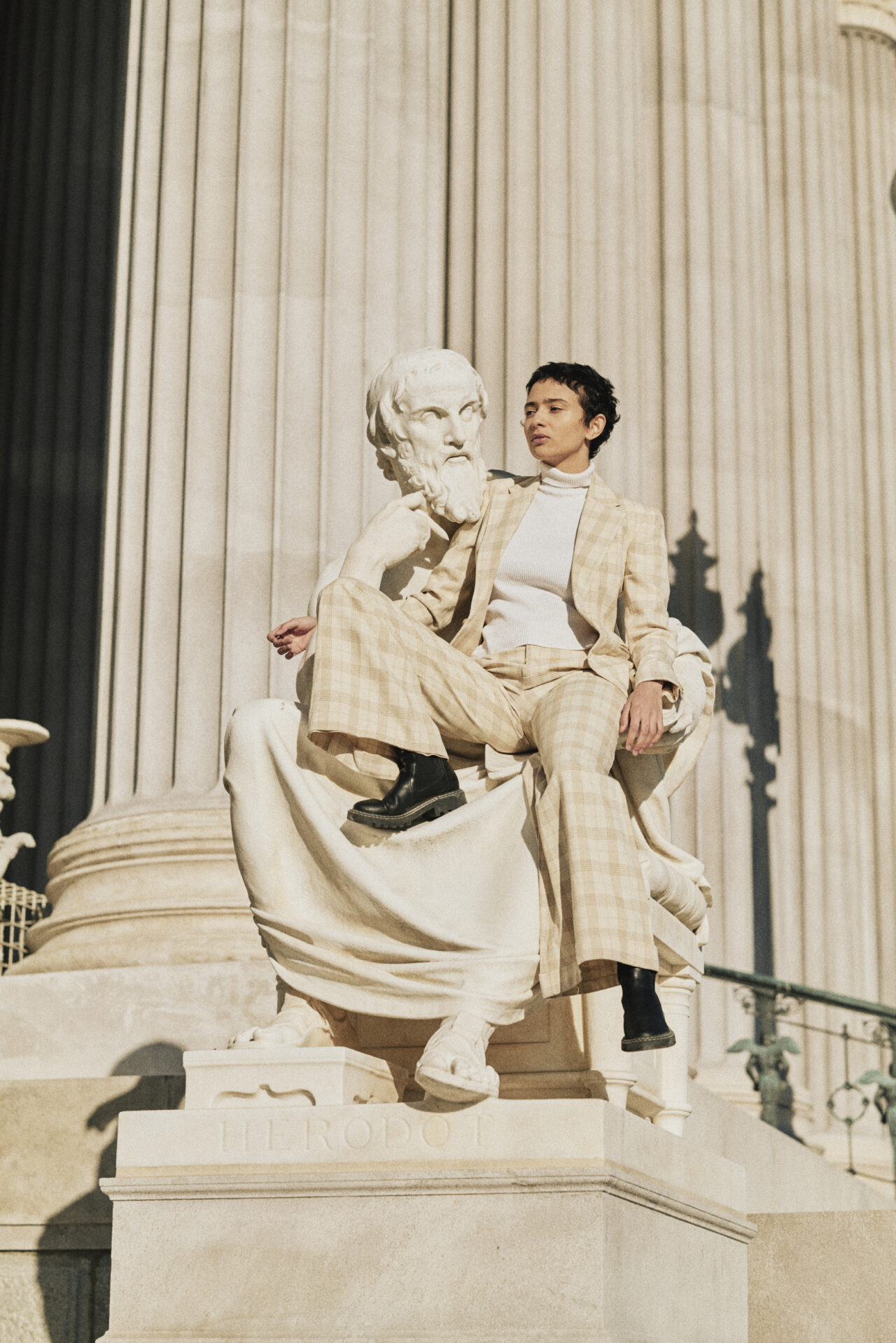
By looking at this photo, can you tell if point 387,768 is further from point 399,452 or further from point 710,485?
point 710,485

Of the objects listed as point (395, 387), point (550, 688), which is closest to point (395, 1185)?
point (550, 688)

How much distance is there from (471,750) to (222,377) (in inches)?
164

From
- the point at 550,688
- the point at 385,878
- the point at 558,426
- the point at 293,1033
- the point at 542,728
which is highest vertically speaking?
the point at 558,426

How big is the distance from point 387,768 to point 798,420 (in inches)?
526

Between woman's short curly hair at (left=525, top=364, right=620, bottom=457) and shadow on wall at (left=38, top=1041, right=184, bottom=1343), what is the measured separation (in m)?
2.59

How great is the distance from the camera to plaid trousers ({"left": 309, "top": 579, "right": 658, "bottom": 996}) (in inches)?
206

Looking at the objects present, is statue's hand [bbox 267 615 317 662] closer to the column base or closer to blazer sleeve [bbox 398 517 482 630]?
blazer sleeve [bbox 398 517 482 630]

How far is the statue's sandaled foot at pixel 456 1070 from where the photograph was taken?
4.91m

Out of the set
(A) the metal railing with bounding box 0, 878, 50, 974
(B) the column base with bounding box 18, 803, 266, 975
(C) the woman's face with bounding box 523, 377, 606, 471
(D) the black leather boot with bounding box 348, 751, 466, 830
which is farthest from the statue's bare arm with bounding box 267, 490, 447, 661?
(A) the metal railing with bounding box 0, 878, 50, 974

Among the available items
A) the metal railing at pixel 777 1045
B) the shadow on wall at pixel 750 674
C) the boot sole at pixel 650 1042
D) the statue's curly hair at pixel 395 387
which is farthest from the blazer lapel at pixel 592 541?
the shadow on wall at pixel 750 674

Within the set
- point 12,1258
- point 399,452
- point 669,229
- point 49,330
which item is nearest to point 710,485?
point 669,229

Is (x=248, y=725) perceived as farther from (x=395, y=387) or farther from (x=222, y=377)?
(x=222, y=377)

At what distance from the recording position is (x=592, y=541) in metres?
6.14

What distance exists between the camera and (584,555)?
611 centimetres
